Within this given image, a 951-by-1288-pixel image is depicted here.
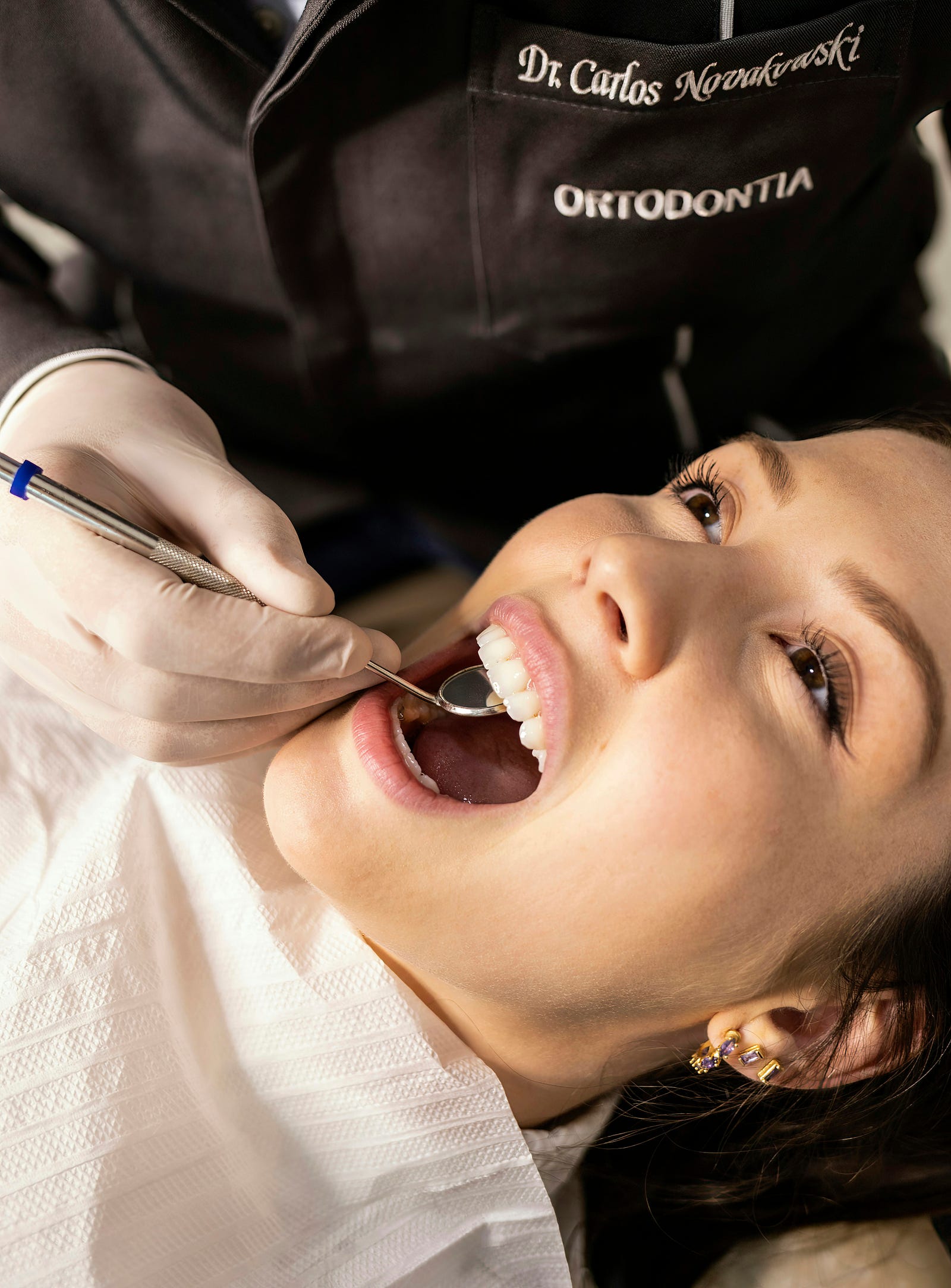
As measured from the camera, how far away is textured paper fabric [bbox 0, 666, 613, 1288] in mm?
938

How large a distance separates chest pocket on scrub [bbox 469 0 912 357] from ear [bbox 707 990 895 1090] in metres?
0.83

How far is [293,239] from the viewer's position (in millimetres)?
1139

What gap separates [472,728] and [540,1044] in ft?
1.18

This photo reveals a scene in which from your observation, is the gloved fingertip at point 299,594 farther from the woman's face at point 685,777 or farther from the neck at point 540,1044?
the neck at point 540,1044

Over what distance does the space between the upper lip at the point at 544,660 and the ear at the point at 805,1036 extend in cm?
36

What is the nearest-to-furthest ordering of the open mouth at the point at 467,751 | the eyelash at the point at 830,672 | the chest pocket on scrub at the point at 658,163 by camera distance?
1. the eyelash at the point at 830,672
2. the chest pocket on scrub at the point at 658,163
3. the open mouth at the point at 467,751

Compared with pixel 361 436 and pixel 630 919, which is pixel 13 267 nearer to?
pixel 361 436

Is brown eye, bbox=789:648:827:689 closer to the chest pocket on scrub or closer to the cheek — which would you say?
the cheek

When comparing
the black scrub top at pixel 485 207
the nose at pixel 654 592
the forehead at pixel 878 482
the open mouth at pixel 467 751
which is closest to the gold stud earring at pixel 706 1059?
the open mouth at pixel 467 751

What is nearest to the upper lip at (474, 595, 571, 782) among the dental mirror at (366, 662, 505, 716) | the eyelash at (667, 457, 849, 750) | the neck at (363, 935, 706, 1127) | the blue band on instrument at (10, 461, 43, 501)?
the dental mirror at (366, 662, 505, 716)

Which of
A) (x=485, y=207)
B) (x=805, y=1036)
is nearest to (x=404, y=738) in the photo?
(x=805, y=1036)

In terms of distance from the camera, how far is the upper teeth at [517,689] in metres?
0.92

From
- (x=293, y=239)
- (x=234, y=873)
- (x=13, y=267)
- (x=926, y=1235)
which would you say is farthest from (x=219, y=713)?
(x=926, y=1235)

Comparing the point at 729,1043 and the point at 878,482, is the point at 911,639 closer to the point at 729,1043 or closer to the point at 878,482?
the point at 878,482
